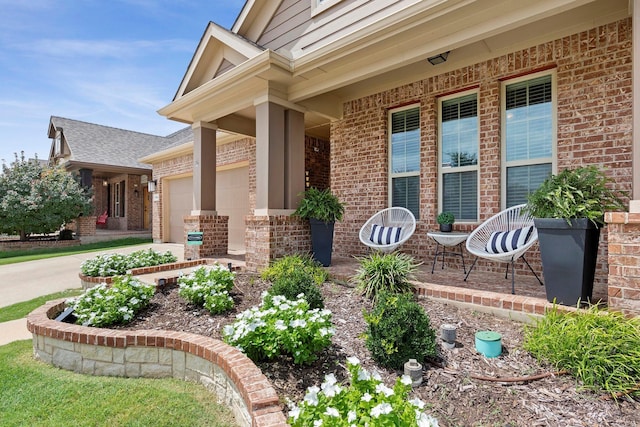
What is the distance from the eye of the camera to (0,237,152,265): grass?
8.87 metres

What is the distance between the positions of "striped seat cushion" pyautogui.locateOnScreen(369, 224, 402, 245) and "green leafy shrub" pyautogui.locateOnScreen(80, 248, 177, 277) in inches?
144

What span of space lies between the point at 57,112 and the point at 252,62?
16.1 m

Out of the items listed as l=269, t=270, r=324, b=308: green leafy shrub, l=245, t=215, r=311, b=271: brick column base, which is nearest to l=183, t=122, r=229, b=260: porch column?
l=245, t=215, r=311, b=271: brick column base

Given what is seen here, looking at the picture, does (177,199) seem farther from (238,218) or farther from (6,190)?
(6,190)

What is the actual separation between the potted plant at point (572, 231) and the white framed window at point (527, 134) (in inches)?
56.5

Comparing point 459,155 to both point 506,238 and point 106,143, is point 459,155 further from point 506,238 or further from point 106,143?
point 106,143

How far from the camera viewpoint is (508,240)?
359cm

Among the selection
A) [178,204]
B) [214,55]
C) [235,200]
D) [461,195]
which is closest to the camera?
[461,195]

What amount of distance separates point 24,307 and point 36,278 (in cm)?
226

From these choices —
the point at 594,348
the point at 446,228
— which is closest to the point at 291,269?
the point at 446,228

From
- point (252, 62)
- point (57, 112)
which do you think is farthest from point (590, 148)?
point (57, 112)

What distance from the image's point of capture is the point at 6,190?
1068cm

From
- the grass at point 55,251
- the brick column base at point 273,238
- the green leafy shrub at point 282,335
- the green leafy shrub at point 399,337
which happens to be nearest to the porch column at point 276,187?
the brick column base at point 273,238

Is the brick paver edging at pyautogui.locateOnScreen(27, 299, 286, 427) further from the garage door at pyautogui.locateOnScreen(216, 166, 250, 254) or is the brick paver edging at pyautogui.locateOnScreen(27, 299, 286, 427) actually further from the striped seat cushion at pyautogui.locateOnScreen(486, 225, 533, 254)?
the garage door at pyautogui.locateOnScreen(216, 166, 250, 254)
